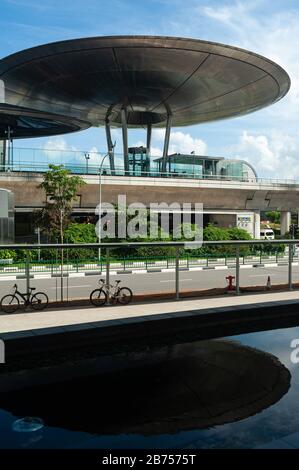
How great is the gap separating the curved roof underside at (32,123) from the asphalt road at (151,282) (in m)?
40.2

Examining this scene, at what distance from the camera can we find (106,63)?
44406 mm

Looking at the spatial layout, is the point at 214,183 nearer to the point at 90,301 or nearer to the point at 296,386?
the point at 90,301

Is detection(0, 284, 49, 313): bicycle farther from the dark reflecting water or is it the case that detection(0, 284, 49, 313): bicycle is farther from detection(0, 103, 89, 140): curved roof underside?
detection(0, 103, 89, 140): curved roof underside

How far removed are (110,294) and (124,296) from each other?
0.37 meters

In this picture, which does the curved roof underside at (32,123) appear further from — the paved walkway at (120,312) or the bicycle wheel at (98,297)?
the paved walkway at (120,312)

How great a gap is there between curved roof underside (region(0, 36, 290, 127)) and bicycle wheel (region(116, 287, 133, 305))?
3432 centimetres

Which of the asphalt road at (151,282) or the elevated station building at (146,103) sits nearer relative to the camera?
the asphalt road at (151,282)

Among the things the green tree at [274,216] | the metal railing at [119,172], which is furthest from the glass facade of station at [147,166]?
the green tree at [274,216]

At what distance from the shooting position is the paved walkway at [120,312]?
860 centimetres

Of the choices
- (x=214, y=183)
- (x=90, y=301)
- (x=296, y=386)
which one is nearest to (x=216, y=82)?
(x=214, y=183)

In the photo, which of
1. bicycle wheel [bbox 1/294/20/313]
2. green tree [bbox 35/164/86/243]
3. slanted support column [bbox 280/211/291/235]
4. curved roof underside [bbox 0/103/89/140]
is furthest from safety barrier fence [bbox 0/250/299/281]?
slanted support column [bbox 280/211/291/235]

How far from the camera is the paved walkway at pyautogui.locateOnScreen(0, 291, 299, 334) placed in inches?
339

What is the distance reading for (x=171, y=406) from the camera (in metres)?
5.45

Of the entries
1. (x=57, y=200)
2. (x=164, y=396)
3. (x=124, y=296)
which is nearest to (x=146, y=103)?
(x=57, y=200)
